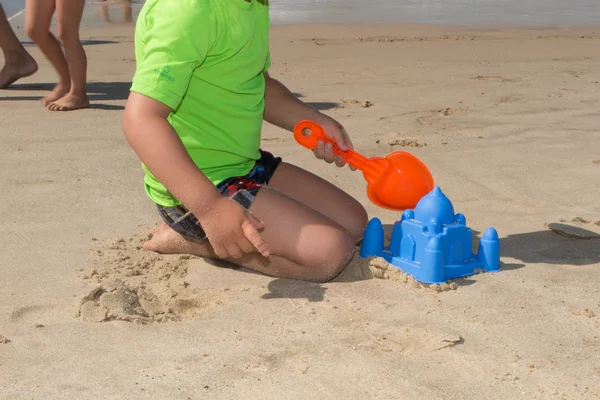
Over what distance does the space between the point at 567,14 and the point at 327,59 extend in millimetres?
4804

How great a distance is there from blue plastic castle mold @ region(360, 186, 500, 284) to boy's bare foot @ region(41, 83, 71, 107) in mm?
2581

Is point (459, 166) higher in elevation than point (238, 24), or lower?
lower

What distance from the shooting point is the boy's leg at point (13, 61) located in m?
4.95

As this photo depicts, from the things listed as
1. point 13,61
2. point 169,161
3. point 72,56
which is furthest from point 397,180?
point 13,61

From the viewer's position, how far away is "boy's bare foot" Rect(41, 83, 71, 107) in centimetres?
455

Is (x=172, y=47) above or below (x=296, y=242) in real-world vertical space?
above

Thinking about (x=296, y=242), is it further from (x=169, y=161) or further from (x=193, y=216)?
(x=169, y=161)

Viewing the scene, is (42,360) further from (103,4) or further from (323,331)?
(103,4)

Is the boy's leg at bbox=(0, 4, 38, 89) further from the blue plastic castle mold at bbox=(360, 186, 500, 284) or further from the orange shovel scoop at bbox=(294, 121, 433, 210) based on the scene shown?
the blue plastic castle mold at bbox=(360, 186, 500, 284)

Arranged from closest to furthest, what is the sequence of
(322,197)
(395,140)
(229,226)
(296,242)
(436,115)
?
(229,226) < (296,242) < (322,197) < (395,140) < (436,115)

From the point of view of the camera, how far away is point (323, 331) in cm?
208

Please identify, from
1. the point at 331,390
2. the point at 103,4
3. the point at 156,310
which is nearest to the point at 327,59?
the point at 156,310

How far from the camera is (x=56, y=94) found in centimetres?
459

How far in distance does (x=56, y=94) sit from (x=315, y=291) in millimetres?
2703
